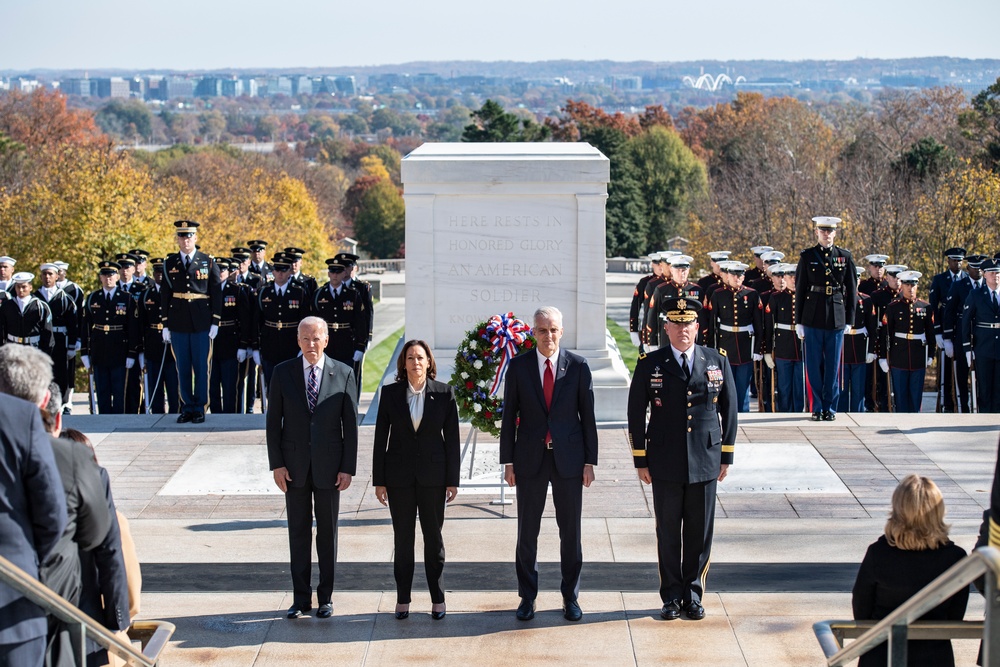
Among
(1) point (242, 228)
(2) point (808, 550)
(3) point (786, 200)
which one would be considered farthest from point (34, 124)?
(2) point (808, 550)

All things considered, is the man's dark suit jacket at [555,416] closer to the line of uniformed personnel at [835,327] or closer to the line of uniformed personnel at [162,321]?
the line of uniformed personnel at [835,327]

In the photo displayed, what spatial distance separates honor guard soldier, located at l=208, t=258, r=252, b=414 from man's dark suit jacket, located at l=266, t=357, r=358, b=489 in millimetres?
6065

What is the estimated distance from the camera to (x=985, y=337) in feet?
41.6

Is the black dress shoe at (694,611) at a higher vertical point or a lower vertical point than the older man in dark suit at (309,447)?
lower

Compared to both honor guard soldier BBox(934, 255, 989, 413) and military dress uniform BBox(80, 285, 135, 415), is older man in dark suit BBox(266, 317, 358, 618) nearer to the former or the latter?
military dress uniform BBox(80, 285, 135, 415)

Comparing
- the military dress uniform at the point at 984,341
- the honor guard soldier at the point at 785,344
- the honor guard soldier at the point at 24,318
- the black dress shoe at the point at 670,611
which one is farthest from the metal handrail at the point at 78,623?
the military dress uniform at the point at 984,341

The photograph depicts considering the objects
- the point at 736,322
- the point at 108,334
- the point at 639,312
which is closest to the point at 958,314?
the point at 736,322

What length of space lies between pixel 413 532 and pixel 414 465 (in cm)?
35

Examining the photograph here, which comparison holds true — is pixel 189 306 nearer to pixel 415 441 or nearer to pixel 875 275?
pixel 415 441

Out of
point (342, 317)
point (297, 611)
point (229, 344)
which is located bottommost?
point (297, 611)

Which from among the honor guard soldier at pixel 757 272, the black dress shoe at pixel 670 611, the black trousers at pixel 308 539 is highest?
the honor guard soldier at pixel 757 272

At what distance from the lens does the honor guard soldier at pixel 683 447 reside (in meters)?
6.89

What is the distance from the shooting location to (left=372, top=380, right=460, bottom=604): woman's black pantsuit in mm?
6867

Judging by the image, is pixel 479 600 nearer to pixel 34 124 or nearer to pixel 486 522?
pixel 486 522
